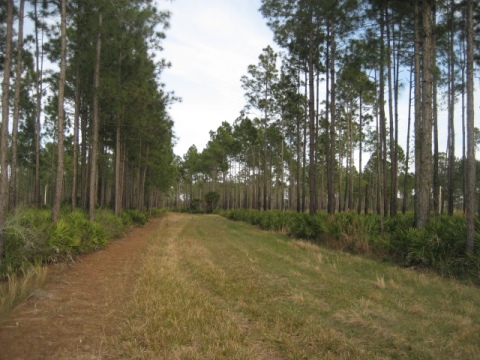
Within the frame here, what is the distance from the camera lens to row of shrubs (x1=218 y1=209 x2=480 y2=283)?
8125 mm

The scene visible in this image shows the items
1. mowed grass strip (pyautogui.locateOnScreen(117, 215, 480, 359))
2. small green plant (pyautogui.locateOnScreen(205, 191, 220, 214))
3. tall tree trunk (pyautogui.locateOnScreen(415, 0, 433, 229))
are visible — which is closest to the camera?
mowed grass strip (pyautogui.locateOnScreen(117, 215, 480, 359))

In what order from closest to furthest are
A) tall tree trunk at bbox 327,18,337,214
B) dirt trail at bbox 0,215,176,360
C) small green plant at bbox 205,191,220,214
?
dirt trail at bbox 0,215,176,360
tall tree trunk at bbox 327,18,337,214
small green plant at bbox 205,191,220,214

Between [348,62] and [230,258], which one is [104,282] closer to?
[230,258]

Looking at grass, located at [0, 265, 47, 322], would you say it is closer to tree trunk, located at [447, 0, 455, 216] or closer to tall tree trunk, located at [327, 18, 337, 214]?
tall tree trunk, located at [327, 18, 337, 214]

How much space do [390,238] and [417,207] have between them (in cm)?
130

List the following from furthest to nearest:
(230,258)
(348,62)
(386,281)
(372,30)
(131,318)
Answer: (348,62) < (372,30) < (230,258) < (386,281) < (131,318)

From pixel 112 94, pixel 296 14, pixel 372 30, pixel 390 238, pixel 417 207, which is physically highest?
pixel 296 14

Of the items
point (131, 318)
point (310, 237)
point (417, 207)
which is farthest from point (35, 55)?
point (417, 207)

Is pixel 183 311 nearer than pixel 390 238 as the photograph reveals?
Yes

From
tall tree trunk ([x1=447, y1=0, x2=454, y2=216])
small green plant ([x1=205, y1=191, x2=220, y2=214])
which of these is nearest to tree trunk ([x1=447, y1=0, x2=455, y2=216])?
tall tree trunk ([x1=447, y1=0, x2=454, y2=216])

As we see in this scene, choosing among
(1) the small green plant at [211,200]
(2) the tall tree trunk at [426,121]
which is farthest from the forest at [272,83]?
(1) the small green plant at [211,200]

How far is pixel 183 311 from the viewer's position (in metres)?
5.18

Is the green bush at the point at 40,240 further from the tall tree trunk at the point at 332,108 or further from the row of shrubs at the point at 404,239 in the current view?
the tall tree trunk at the point at 332,108

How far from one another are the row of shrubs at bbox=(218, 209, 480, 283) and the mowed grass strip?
81cm
